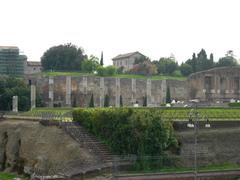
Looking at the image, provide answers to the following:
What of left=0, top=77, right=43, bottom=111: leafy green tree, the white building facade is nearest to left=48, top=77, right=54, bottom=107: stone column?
left=0, top=77, right=43, bottom=111: leafy green tree

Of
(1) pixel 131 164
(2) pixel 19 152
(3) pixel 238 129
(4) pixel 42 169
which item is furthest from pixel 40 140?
(3) pixel 238 129

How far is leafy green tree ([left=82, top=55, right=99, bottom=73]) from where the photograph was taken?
363 ft

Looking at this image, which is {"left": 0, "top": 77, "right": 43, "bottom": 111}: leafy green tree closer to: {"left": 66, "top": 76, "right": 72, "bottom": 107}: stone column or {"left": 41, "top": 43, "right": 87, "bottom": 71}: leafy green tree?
{"left": 66, "top": 76, "right": 72, "bottom": 107}: stone column

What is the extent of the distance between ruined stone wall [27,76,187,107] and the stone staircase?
42.6 meters

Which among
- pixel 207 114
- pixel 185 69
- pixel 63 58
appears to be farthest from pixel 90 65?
pixel 207 114

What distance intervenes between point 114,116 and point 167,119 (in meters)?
5.02

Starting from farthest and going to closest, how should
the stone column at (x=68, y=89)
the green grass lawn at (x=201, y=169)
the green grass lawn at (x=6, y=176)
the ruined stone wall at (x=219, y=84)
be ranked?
the stone column at (x=68, y=89) → the ruined stone wall at (x=219, y=84) → the green grass lawn at (x=6, y=176) → the green grass lawn at (x=201, y=169)

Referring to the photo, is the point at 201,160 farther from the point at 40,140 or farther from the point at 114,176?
the point at 40,140

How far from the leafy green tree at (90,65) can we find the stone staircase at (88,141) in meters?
64.1

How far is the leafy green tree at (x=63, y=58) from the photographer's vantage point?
119 m

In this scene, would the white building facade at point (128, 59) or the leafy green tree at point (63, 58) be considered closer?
the leafy green tree at point (63, 58)

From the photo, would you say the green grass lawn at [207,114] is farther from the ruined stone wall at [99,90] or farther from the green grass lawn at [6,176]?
the ruined stone wall at [99,90]

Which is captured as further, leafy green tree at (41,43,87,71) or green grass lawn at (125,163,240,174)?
leafy green tree at (41,43,87,71)

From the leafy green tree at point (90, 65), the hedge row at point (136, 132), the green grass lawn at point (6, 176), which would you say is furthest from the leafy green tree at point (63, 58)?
the hedge row at point (136, 132)
